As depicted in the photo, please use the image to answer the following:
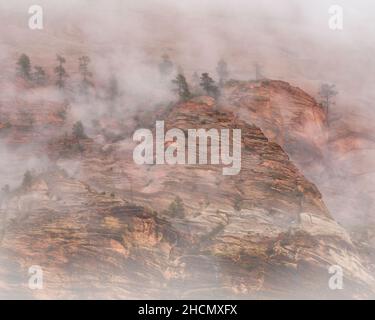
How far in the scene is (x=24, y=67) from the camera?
21.2 meters

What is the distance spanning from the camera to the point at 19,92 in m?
21.0

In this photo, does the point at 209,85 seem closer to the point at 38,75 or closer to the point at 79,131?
the point at 79,131

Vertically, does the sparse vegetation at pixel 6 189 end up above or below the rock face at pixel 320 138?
below

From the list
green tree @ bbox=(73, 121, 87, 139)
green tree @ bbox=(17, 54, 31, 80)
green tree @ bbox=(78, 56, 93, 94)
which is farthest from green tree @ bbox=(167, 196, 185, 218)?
green tree @ bbox=(17, 54, 31, 80)

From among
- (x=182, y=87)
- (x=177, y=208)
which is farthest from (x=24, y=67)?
(x=177, y=208)

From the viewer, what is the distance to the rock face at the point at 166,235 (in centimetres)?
2009

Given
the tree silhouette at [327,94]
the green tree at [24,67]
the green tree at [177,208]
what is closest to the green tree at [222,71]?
the tree silhouette at [327,94]

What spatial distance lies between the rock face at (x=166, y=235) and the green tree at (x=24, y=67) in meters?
2.41

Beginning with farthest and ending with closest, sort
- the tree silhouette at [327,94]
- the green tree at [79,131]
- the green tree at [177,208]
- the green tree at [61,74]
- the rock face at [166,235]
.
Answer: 1. the tree silhouette at [327,94]
2. the green tree at [61,74]
3. the green tree at [79,131]
4. the green tree at [177,208]
5. the rock face at [166,235]

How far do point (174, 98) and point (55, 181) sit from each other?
4429 millimetres

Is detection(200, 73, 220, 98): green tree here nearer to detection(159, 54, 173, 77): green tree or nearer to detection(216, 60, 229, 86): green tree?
detection(216, 60, 229, 86): green tree

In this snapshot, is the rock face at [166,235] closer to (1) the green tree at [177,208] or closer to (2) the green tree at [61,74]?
(1) the green tree at [177,208]

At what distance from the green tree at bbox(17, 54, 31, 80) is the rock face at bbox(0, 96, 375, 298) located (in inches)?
94.9

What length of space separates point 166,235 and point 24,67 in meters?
6.68
